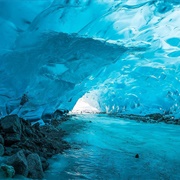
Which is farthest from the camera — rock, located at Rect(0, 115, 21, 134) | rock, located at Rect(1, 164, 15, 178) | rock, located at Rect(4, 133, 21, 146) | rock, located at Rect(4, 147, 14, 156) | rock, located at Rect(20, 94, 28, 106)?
rock, located at Rect(20, 94, 28, 106)

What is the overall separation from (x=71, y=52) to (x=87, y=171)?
825 cm

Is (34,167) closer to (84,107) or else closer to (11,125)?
(11,125)

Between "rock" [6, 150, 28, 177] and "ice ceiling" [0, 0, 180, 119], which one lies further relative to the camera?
"ice ceiling" [0, 0, 180, 119]

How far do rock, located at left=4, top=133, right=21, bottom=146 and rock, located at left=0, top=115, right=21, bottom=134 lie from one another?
0.41 feet

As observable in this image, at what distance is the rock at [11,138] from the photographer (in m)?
6.74

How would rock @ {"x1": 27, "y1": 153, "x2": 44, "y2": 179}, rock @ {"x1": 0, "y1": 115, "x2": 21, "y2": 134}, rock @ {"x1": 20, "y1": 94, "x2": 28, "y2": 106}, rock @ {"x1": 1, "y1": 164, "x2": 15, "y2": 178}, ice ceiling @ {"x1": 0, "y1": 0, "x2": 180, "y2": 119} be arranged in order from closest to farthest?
1. rock @ {"x1": 1, "y1": 164, "x2": 15, "y2": 178}
2. rock @ {"x1": 27, "y1": 153, "x2": 44, "y2": 179}
3. rock @ {"x1": 0, "y1": 115, "x2": 21, "y2": 134}
4. ice ceiling @ {"x1": 0, "y1": 0, "x2": 180, "y2": 119}
5. rock @ {"x1": 20, "y1": 94, "x2": 28, "y2": 106}

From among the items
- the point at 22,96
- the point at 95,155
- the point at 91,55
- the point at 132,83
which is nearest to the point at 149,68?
the point at 132,83

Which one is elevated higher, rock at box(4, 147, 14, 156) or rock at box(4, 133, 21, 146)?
rock at box(4, 133, 21, 146)

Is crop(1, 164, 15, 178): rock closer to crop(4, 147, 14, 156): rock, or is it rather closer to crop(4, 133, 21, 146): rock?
crop(4, 147, 14, 156): rock

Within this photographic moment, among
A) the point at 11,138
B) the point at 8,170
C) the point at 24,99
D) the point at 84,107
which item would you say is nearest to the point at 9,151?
the point at 11,138

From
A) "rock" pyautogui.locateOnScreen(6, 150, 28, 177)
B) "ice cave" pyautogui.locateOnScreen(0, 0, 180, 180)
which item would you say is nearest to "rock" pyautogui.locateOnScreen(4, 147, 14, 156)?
"ice cave" pyautogui.locateOnScreen(0, 0, 180, 180)

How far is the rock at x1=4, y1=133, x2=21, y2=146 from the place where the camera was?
6.74 m

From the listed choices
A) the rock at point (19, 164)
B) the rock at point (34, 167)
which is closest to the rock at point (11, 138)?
the rock at point (34, 167)

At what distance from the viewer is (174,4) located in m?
11.6
